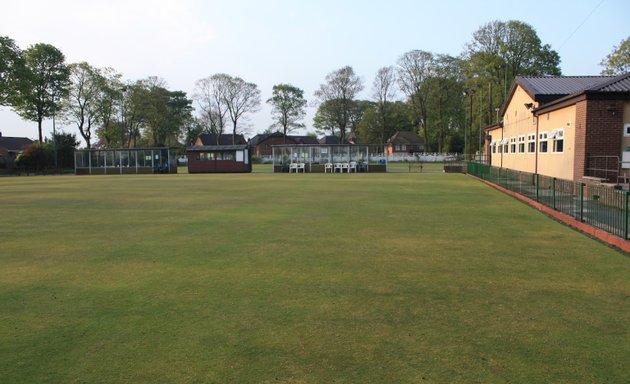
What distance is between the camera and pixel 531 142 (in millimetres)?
28219

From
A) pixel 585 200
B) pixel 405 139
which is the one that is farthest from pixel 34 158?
pixel 405 139

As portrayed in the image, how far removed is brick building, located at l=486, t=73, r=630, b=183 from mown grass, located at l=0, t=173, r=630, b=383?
8.96 m

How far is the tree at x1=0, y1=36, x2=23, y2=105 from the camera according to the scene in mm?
52806

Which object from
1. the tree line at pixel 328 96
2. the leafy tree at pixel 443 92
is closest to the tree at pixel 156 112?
the tree line at pixel 328 96

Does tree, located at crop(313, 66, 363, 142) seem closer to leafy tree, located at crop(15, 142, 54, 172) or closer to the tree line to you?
the tree line

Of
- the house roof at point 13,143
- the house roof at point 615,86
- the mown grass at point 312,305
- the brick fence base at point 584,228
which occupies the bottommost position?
the mown grass at point 312,305

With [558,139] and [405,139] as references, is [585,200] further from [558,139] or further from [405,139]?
[405,139]

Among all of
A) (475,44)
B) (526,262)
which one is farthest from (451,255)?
(475,44)

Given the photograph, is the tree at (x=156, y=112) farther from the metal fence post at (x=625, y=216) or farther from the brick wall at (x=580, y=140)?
the metal fence post at (x=625, y=216)

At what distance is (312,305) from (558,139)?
20.6 metres

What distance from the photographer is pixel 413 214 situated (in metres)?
14.5

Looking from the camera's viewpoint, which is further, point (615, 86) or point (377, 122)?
point (377, 122)

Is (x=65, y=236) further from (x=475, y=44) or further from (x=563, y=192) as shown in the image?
(x=475, y=44)

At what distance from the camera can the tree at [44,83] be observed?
62281 millimetres
